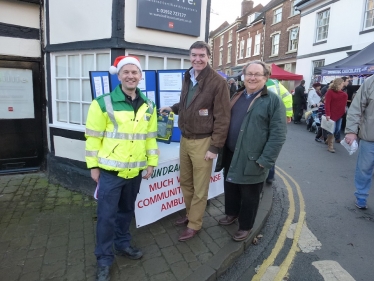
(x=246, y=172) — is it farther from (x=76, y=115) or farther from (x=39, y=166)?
(x=39, y=166)

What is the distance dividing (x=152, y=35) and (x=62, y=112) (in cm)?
201

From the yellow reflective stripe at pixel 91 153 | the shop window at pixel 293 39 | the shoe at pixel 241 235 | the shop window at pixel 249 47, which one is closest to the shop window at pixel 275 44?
the shop window at pixel 293 39

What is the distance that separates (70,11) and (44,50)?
0.92m

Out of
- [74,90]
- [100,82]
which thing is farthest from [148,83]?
[74,90]

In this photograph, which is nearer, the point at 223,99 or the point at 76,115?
the point at 223,99

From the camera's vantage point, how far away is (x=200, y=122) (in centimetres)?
277

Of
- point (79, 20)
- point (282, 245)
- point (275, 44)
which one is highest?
point (275, 44)

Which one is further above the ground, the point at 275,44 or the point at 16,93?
the point at 275,44

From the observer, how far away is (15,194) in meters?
4.14

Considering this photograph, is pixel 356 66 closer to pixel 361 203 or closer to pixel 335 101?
pixel 335 101

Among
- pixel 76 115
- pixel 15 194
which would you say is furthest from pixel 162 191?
pixel 15 194

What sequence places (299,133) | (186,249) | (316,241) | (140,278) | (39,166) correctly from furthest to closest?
(299,133) → (39,166) → (316,241) → (186,249) → (140,278)

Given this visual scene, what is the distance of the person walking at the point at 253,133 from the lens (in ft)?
8.37

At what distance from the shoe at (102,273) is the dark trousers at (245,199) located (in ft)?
4.72
